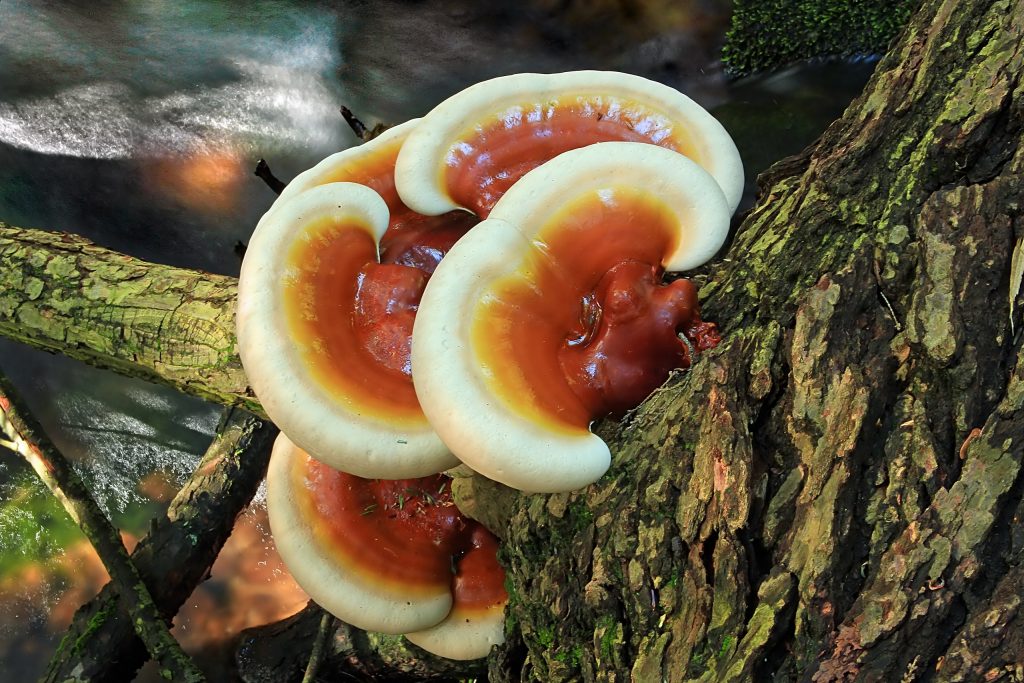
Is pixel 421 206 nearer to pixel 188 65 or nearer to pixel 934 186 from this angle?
pixel 934 186

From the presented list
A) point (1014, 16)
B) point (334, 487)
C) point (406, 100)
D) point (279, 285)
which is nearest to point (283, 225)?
point (279, 285)

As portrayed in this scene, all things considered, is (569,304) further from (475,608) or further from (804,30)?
(804,30)

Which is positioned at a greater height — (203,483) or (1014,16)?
(1014,16)

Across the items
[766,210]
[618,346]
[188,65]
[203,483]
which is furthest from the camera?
[188,65]

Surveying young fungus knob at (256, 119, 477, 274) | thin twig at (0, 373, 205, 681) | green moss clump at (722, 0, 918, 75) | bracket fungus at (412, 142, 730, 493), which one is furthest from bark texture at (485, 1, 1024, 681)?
green moss clump at (722, 0, 918, 75)

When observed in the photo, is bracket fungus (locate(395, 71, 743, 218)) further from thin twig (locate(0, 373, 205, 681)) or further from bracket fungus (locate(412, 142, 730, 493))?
thin twig (locate(0, 373, 205, 681))

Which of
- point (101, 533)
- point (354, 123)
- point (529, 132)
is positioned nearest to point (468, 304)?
point (529, 132)
